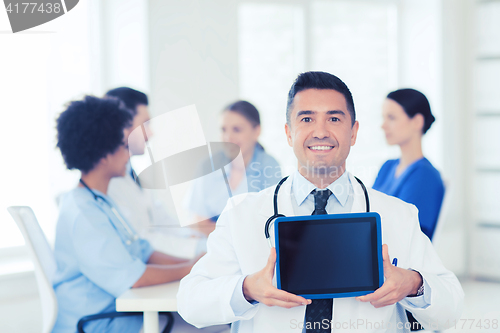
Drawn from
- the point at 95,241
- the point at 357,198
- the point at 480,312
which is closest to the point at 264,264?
the point at 357,198

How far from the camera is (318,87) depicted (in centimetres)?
82

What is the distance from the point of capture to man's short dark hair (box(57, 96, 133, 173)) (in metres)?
1.34

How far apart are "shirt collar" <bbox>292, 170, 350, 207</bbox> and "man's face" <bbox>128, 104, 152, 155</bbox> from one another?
47 centimetres

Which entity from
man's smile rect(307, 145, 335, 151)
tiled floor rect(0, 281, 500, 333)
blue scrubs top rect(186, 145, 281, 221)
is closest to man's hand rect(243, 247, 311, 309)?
man's smile rect(307, 145, 335, 151)

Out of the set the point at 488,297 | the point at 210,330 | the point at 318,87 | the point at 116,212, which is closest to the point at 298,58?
the point at 318,87

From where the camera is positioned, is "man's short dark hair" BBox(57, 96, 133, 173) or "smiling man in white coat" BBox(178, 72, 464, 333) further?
"man's short dark hair" BBox(57, 96, 133, 173)

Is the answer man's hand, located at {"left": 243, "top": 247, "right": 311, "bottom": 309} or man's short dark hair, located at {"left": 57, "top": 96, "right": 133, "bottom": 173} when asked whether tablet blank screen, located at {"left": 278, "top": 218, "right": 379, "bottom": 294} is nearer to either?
man's hand, located at {"left": 243, "top": 247, "right": 311, "bottom": 309}

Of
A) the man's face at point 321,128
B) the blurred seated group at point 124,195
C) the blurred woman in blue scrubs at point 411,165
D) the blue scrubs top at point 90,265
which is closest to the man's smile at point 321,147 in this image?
the man's face at point 321,128

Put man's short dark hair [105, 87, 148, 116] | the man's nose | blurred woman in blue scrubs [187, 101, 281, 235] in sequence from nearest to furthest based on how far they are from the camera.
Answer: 1. the man's nose
2. blurred woman in blue scrubs [187, 101, 281, 235]
3. man's short dark hair [105, 87, 148, 116]

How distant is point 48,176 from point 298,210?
1.42 m

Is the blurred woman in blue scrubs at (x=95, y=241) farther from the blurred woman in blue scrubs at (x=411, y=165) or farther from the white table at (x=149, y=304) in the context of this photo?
the blurred woman in blue scrubs at (x=411, y=165)

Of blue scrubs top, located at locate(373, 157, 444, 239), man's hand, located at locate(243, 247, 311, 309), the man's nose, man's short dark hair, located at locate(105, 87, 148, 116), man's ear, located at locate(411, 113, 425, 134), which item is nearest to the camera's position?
man's hand, located at locate(243, 247, 311, 309)

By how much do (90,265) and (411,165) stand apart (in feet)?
3.16

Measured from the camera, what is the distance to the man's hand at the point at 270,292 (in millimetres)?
691
